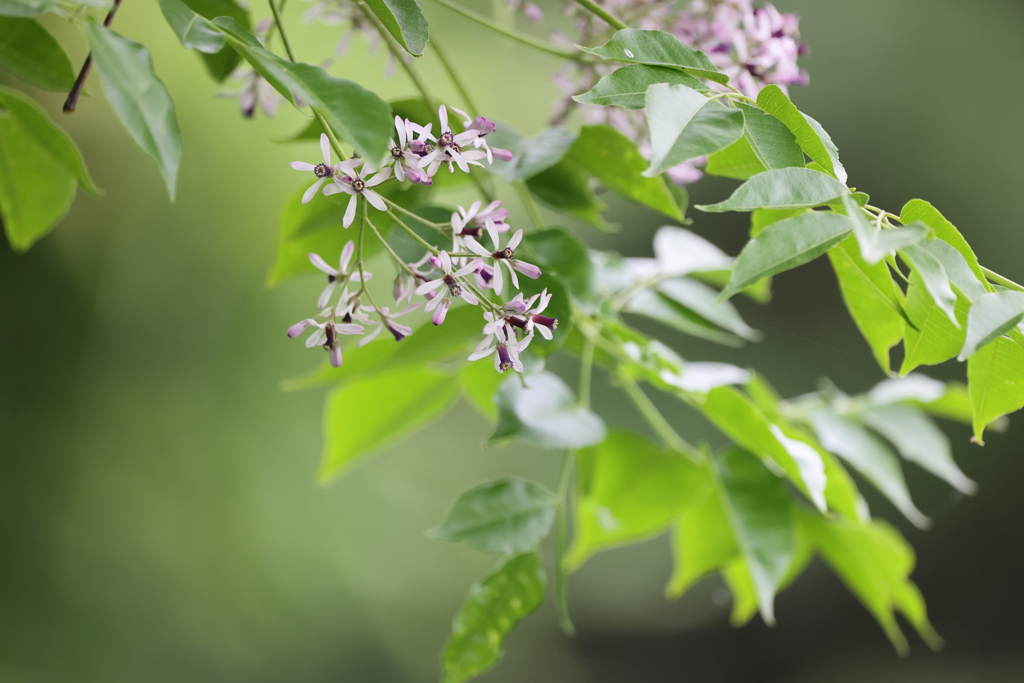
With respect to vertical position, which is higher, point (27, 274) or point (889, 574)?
point (889, 574)

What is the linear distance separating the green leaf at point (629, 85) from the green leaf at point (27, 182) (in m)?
0.31

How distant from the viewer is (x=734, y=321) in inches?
21.9

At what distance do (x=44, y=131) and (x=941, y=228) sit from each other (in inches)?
16.2

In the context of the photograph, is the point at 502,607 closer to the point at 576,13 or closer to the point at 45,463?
the point at 576,13

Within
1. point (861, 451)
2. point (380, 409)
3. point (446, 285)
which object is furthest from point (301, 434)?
point (446, 285)

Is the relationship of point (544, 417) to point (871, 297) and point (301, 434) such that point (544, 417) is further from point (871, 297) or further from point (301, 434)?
point (301, 434)

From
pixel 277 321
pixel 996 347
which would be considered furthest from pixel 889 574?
pixel 277 321

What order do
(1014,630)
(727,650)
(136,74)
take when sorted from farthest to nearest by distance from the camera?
(727,650) → (1014,630) → (136,74)

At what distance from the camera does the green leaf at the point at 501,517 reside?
1.30 feet

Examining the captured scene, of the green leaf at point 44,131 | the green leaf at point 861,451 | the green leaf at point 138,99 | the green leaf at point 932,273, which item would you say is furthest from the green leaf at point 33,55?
the green leaf at point 861,451

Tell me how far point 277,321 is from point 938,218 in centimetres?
192

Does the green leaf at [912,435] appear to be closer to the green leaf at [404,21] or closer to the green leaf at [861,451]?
the green leaf at [861,451]

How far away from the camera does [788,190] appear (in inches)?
9.3

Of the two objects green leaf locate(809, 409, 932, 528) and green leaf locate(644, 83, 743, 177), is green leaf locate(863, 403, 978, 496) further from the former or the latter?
green leaf locate(644, 83, 743, 177)
